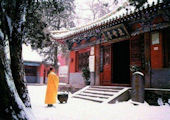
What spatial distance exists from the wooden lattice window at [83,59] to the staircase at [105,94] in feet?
6.71

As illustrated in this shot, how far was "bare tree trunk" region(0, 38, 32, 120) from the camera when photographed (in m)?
3.11

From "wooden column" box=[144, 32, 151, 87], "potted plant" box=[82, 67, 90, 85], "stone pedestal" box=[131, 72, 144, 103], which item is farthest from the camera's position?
"potted plant" box=[82, 67, 90, 85]

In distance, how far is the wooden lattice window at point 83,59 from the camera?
10.4 m

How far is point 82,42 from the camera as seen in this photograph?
10531mm

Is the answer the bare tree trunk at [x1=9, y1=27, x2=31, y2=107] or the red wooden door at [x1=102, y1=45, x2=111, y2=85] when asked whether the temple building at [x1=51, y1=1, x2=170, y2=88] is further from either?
the bare tree trunk at [x1=9, y1=27, x2=31, y2=107]

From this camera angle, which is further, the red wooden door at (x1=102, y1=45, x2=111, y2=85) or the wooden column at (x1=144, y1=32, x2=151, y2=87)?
the red wooden door at (x1=102, y1=45, x2=111, y2=85)

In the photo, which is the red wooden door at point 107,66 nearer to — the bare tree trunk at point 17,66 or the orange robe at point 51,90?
the orange robe at point 51,90

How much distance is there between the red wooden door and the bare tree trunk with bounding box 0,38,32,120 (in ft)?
19.5

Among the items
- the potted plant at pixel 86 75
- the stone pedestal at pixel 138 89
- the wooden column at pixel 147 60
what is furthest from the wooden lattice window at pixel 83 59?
the stone pedestal at pixel 138 89

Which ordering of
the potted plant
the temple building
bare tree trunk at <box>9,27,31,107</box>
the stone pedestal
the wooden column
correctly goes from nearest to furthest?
bare tree trunk at <box>9,27,31,107</box>
the stone pedestal
the temple building
the wooden column
the potted plant

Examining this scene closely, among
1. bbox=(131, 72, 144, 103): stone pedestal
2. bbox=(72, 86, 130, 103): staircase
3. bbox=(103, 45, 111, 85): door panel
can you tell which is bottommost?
bbox=(72, 86, 130, 103): staircase

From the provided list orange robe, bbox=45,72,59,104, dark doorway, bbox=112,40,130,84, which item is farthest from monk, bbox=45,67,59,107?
dark doorway, bbox=112,40,130,84

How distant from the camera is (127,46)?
10.5 meters

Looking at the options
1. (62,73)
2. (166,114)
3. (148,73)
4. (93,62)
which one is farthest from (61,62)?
(166,114)
